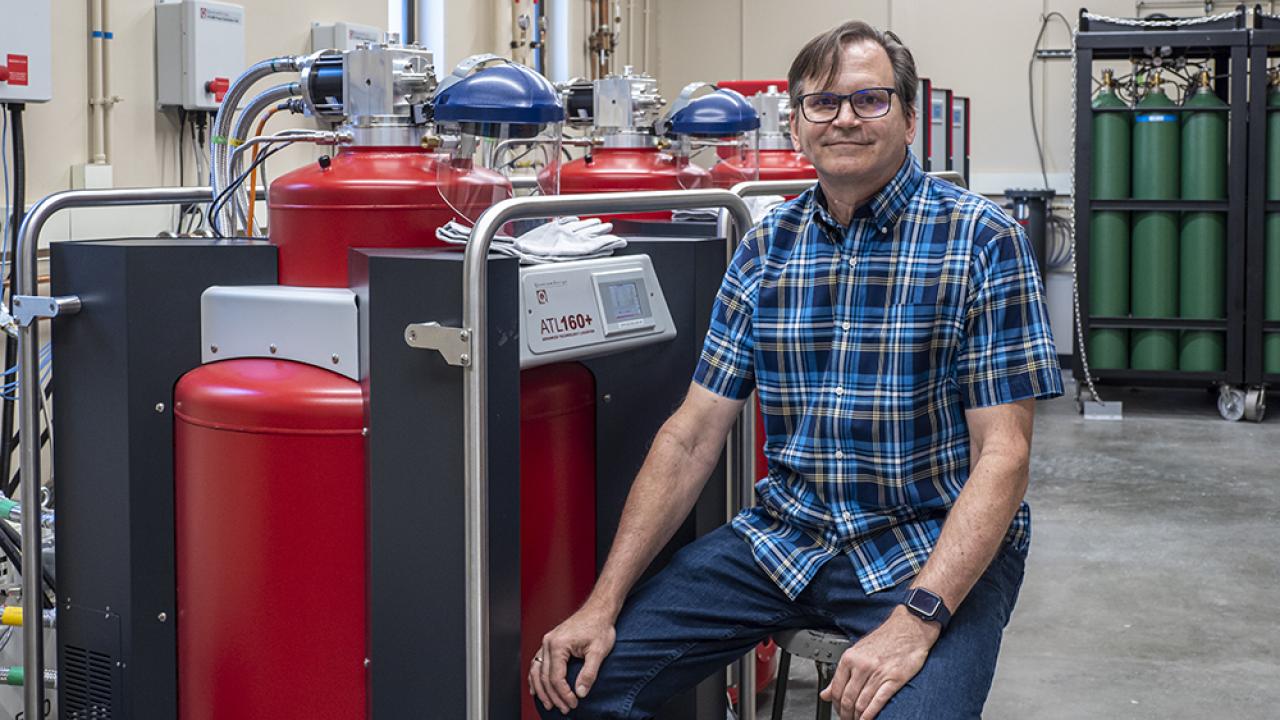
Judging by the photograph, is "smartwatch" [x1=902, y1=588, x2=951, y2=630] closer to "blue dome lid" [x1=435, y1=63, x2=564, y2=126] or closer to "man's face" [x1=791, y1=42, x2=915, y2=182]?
"man's face" [x1=791, y1=42, x2=915, y2=182]

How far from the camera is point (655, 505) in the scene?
1.69 m

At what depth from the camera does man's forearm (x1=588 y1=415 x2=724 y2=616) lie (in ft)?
5.47

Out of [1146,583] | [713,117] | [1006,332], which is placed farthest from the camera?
[1146,583]

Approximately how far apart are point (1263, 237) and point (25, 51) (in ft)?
15.0

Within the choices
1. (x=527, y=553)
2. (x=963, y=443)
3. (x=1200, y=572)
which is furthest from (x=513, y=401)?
(x=1200, y=572)

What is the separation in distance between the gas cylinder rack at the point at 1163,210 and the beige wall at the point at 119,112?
3440 millimetres

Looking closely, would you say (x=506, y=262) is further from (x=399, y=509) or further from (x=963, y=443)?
(x=963, y=443)

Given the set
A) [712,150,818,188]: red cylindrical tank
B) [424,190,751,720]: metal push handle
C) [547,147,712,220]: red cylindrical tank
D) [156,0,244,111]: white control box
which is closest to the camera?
[424,190,751,720]: metal push handle

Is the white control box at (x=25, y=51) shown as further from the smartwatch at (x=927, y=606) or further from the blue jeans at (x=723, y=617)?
the smartwatch at (x=927, y=606)

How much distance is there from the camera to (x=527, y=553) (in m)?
1.72

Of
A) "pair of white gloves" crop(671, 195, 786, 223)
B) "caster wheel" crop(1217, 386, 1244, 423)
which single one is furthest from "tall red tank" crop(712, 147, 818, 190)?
"caster wheel" crop(1217, 386, 1244, 423)

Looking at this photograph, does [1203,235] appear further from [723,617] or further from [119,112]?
[723,617]

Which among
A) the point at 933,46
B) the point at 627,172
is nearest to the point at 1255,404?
the point at 933,46

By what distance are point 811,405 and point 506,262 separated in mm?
424
